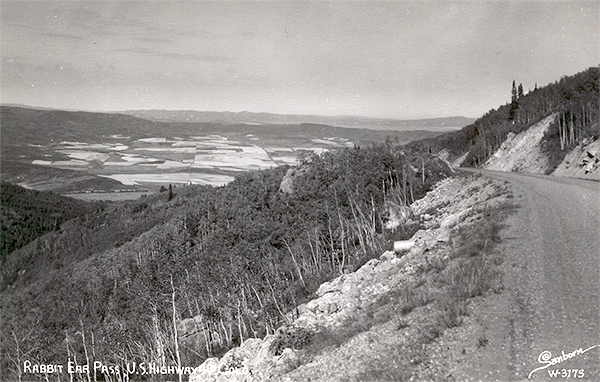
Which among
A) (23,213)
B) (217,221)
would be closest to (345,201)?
(217,221)

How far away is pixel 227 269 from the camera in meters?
37.9

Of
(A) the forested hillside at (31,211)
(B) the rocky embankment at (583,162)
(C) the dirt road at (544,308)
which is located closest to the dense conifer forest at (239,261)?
(B) the rocky embankment at (583,162)

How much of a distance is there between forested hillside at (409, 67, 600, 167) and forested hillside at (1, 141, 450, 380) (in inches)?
882

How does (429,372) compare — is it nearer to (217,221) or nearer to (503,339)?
(503,339)

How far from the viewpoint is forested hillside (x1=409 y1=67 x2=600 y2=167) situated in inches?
2143

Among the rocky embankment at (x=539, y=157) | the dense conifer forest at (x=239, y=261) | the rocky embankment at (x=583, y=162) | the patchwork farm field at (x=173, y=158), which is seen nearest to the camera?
the dense conifer forest at (x=239, y=261)

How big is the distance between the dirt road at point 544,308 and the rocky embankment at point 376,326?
2.28 ft

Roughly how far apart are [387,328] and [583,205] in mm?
11100

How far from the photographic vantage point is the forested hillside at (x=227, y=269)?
30.1 metres

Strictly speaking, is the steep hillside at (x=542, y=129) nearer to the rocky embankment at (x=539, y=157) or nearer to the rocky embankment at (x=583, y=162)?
the rocky embankment at (x=539, y=157)

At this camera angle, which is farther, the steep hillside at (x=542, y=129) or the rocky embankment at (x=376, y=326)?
the steep hillside at (x=542, y=129)
